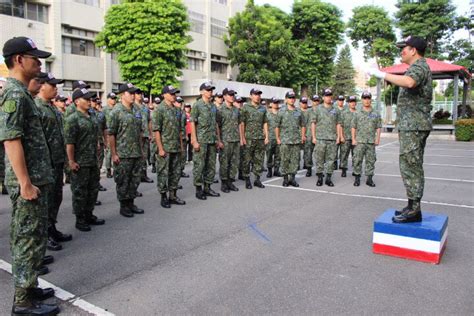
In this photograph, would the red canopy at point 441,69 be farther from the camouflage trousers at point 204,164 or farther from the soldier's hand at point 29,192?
the soldier's hand at point 29,192

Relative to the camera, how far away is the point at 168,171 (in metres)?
6.44

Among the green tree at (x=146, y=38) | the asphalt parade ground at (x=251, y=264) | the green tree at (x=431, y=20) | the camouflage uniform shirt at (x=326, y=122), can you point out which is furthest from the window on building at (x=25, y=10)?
the green tree at (x=431, y=20)

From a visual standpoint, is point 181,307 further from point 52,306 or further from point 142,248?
point 142,248

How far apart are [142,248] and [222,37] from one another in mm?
33170

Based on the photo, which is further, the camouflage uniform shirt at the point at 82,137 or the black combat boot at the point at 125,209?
the black combat boot at the point at 125,209

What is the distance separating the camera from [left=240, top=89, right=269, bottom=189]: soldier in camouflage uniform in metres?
8.44

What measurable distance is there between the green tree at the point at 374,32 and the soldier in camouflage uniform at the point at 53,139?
92.7 ft

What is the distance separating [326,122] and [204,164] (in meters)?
2.92

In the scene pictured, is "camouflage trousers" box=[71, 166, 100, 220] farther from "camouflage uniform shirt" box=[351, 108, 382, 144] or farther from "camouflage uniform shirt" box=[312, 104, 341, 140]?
"camouflage uniform shirt" box=[351, 108, 382, 144]

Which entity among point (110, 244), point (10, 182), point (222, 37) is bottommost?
point (110, 244)

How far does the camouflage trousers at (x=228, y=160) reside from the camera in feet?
25.4

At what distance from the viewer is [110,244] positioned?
4.64 m

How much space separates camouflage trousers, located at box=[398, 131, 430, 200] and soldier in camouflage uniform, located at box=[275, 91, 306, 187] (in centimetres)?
397

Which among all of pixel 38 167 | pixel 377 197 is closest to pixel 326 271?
pixel 38 167
